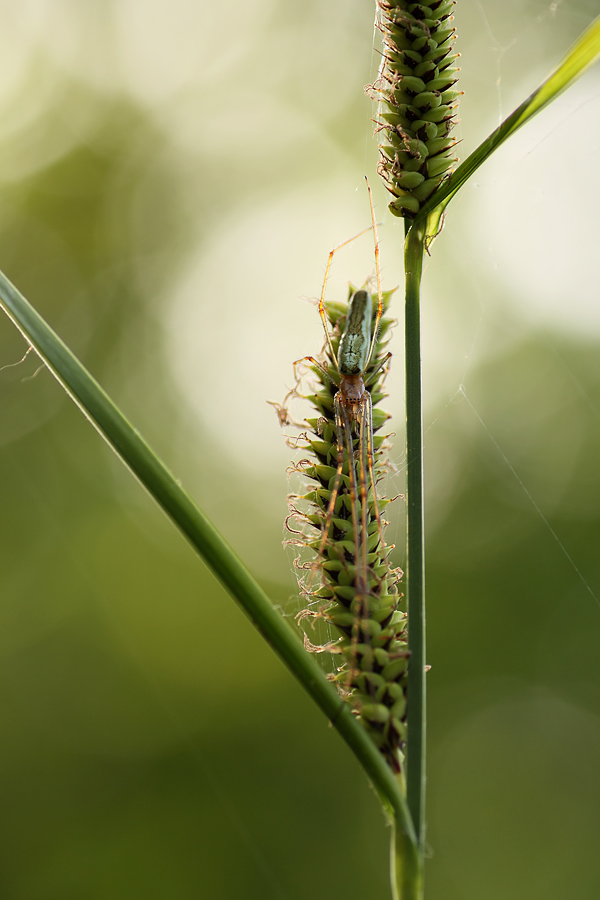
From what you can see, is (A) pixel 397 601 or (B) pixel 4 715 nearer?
(A) pixel 397 601

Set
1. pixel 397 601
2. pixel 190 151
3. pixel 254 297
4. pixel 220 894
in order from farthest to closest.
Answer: pixel 190 151, pixel 254 297, pixel 220 894, pixel 397 601

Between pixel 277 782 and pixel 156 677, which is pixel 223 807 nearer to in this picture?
pixel 277 782

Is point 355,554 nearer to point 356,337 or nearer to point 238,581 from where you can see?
point 238,581

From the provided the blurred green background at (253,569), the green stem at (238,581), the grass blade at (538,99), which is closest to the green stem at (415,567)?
the green stem at (238,581)

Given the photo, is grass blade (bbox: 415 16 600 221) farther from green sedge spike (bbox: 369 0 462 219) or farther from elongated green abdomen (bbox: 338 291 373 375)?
elongated green abdomen (bbox: 338 291 373 375)

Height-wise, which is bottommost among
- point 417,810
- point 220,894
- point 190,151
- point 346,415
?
point 220,894

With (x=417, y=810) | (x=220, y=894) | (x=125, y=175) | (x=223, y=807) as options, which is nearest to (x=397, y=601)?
(x=417, y=810)
